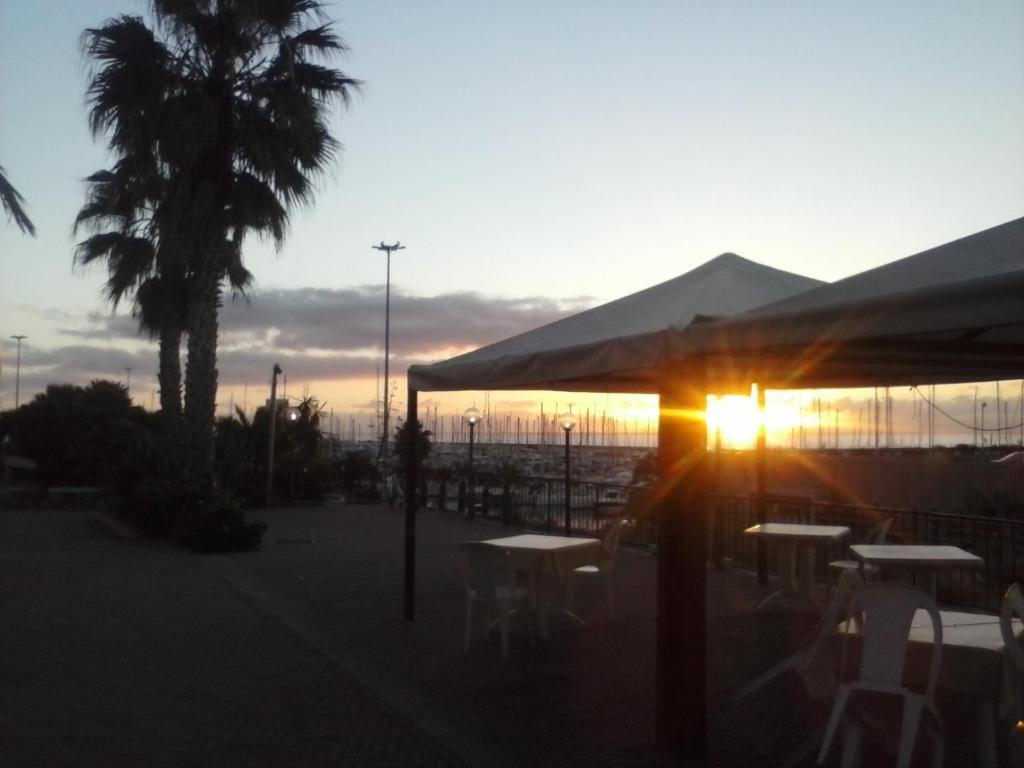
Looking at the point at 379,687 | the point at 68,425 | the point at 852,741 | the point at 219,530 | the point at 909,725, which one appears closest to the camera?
the point at 909,725

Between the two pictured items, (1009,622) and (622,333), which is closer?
(1009,622)

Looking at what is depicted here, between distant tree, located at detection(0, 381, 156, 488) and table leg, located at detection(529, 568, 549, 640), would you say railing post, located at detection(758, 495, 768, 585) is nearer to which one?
table leg, located at detection(529, 568, 549, 640)

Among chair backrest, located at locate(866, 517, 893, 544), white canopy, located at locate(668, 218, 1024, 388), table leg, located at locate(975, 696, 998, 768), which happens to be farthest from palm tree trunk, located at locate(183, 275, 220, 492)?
table leg, located at locate(975, 696, 998, 768)

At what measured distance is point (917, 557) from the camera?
26.7 ft

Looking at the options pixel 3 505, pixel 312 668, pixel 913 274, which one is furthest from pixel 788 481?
pixel 913 274

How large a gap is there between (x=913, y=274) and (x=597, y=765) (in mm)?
3162

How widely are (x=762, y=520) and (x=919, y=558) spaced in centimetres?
396

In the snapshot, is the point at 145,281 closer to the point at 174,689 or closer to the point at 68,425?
the point at 68,425

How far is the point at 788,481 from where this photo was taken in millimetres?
30219

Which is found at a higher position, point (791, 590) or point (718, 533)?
point (718, 533)

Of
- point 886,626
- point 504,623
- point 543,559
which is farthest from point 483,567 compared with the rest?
point 886,626

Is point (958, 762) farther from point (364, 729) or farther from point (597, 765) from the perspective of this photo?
point (364, 729)

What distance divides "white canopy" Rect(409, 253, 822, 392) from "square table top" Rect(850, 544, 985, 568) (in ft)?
6.96

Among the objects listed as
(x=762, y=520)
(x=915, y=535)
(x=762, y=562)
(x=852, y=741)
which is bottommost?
(x=852, y=741)
